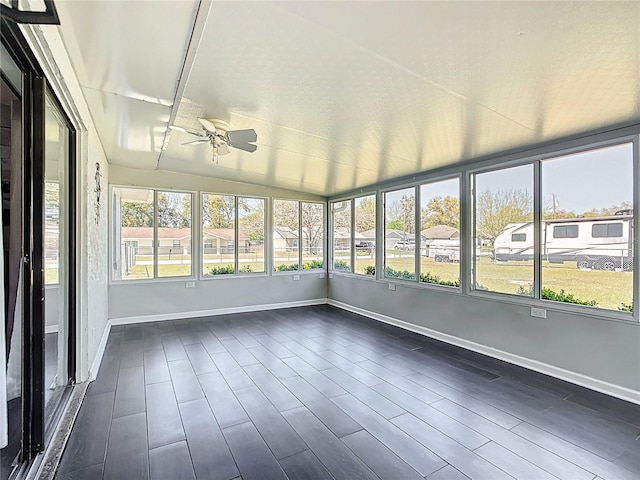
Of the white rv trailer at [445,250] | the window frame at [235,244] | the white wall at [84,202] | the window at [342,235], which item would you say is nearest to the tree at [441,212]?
the white rv trailer at [445,250]

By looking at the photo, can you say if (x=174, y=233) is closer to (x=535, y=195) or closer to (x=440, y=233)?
(x=440, y=233)

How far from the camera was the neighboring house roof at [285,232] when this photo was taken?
670 cm

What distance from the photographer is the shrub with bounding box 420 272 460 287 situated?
14.6 ft

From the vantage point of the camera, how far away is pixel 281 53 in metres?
2.03

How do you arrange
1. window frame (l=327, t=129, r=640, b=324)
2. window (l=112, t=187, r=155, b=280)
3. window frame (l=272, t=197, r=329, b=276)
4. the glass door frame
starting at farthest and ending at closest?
1. window frame (l=272, t=197, r=329, b=276)
2. window (l=112, t=187, r=155, b=280)
3. window frame (l=327, t=129, r=640, b=324)
4. the glass door frame

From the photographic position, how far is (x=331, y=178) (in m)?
5.51

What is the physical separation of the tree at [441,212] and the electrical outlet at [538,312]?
4.42 ft

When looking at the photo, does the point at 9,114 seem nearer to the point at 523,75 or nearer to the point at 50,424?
the point at 50,424

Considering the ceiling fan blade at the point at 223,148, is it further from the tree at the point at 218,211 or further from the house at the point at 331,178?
the tree at the point at 218,211

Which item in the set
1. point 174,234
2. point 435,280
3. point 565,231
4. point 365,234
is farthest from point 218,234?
point 565,231

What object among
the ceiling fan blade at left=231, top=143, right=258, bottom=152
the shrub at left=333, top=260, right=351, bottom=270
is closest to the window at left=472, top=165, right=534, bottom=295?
the ceiling fan blade at left=231, top=143, right=258, bottom=152

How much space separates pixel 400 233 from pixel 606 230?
2.66 m

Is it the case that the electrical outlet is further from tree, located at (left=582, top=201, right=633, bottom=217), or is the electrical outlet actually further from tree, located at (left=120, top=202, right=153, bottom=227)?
tree, located at (left=120, top=202, right=153, bottom=227)

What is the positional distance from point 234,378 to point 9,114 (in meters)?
2.63
